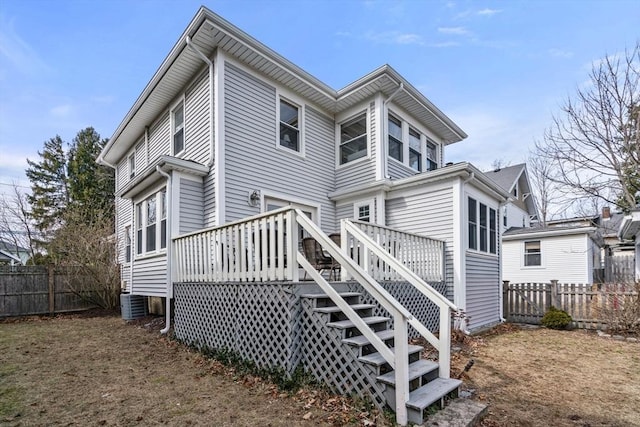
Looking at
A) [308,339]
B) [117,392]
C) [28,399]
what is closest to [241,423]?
[308,339]

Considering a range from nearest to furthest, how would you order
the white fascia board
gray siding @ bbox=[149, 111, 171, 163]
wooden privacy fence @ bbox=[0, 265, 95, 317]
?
gray siding @ bbox=[149, 111, 171, 163], wooden privacy fence @ bbox=[0, 265, 95, 317], the white fascia board

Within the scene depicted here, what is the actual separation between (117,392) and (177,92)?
7577 mm

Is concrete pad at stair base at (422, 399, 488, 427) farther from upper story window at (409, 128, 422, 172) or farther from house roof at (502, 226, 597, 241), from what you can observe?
house roof at (502, 226, 597, 241)

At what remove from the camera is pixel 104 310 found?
37.4 ft

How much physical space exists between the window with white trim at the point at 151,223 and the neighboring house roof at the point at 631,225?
39.9 feet

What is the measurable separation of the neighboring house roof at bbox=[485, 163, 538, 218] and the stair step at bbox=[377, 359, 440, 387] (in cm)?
1906

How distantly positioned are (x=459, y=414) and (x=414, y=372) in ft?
1.74

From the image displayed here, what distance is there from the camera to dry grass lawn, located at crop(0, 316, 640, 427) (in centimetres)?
345

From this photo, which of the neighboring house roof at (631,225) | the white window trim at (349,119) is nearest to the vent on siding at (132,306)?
the white window trim at (349,119)

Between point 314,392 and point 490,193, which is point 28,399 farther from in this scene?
point 490,193

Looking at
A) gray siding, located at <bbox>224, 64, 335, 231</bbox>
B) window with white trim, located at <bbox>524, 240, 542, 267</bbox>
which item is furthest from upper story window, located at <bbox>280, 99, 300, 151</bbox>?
Answer: window with white trim, located at <bbox>524, 240, 542, 267</bbox>

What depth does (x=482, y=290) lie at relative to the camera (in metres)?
9.12

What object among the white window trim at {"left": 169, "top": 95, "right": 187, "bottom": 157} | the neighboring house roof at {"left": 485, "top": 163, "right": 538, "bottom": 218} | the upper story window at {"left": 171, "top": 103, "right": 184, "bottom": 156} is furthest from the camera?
the neighboring house roof at {"left": 485, "top": 163, "right": 538, "bottom": 218}

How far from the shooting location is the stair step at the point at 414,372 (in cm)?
331
